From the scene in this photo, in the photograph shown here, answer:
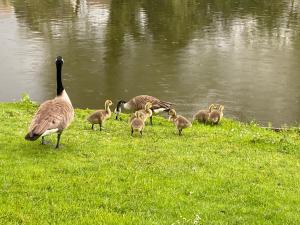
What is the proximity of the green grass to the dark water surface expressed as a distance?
46.0 feet

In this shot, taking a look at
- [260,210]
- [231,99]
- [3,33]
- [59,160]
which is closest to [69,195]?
[59,160]

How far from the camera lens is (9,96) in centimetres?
3662

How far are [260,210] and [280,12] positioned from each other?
209 feet

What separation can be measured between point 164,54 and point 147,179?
35.7 metres

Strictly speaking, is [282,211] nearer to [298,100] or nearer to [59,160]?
[59,160]

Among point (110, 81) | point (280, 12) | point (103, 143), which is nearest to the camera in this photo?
point (103, 143)

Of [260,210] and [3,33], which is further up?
[260,210]

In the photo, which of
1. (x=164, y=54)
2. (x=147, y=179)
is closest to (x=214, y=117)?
(x=147, y=179)

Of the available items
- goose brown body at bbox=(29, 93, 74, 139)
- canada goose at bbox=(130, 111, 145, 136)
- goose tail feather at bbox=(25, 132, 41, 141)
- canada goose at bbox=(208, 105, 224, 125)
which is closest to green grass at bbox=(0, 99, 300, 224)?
canada goose at bbox=(130, 111, 145, 136)

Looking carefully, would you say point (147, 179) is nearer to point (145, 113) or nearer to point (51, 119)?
point (51, 119)

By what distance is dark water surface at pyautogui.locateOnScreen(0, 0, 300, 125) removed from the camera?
36406mm

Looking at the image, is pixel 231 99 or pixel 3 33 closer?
pixel 231 99

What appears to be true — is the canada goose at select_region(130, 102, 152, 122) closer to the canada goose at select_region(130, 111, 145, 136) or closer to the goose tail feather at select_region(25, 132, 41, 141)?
the canada goose at select_region(130, 111, 145, 136)

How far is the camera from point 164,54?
48281 millimetres
